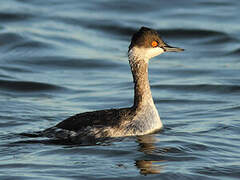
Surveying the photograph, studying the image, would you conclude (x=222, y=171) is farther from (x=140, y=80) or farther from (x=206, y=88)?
(x=206, y=88)

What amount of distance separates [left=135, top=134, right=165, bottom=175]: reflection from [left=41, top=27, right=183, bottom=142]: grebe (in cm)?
18

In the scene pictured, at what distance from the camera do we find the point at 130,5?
26.6 m

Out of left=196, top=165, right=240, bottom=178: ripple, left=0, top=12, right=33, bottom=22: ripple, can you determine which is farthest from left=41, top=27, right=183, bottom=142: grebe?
left=0, top=12, right=33, bottom=22: ripple

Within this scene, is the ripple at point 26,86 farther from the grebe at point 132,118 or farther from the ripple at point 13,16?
the ripple at point 13,16

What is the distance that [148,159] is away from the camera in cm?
1180

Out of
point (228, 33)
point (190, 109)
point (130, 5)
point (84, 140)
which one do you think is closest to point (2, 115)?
point (84, 140)

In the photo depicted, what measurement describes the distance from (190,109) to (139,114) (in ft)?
9.15

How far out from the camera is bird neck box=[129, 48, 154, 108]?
525 inches

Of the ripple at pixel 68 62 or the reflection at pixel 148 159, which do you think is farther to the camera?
the ripple at pixel 68 62

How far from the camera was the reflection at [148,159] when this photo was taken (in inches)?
441

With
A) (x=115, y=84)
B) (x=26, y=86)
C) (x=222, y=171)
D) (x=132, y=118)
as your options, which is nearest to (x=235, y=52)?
(x=115, y=84)

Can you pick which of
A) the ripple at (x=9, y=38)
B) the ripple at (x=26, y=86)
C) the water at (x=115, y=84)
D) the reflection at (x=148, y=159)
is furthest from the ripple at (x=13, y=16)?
the reflection at (x=148, y=159)

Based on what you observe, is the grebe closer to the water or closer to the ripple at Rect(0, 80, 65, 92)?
the water

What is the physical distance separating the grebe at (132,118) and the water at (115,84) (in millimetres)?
249
